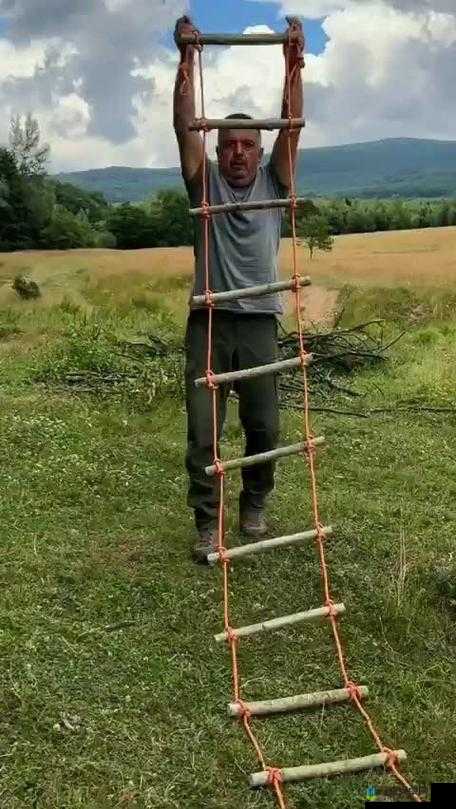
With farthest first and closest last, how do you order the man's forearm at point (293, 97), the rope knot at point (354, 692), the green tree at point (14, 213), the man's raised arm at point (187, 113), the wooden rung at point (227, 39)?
the green tree at point (14, 213) → the man's forearm at point (293, 97) → the man's raised arm at point (187, 113) → the wooden rung at point (227, 39) → the rope knot at point (354, 692)

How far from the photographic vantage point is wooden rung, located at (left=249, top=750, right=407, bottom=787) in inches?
146

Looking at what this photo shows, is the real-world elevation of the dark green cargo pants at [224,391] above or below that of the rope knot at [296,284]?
below

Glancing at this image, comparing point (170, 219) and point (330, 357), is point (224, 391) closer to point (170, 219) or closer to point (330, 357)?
point (330, 357)

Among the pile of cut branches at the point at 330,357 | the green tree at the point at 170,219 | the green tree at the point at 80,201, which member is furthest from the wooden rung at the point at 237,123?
the green tree at the point at 80,201

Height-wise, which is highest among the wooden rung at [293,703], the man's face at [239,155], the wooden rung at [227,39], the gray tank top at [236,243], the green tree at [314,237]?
the wooden rung at [227,39]

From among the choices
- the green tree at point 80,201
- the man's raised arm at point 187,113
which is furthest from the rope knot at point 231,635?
the green tree at point 80,201

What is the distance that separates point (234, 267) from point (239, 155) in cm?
63

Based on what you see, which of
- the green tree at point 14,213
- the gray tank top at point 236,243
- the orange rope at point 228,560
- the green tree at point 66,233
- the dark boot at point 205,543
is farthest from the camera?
the green tree at point 66,233

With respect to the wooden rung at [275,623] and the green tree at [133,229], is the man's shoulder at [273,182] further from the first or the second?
the green tree at [133,229]

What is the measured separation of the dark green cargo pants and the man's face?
0.78 meters

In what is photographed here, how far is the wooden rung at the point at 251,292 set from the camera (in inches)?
200

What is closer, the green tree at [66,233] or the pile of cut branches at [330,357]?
the pile of cut branches at [330,357]

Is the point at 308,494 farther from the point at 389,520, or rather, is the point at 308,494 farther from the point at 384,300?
the point at 384,300

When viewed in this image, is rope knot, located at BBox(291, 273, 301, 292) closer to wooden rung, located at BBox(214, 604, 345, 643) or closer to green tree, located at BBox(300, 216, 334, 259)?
wooden rung, located at BBox(214, 604, 345, 643)
